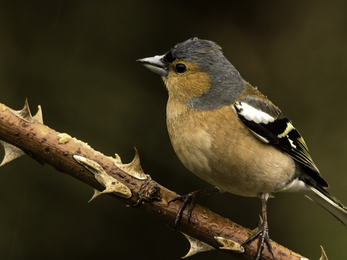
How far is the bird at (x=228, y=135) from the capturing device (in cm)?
150

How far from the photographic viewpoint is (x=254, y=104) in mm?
1682

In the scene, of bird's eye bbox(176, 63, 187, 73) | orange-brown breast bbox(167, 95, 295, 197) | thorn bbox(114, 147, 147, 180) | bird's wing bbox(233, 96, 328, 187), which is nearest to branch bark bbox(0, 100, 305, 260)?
thorn bbox(114, 147, 147, 180)

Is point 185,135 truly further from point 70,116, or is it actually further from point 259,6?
point 259,6

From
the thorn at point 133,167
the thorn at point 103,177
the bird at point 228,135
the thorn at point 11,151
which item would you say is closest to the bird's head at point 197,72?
the bird at point 228,135

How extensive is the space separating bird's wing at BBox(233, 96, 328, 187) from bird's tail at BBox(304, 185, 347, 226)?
0.14 ft

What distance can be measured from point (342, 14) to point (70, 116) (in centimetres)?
177

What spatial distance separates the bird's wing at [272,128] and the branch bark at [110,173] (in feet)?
1.32

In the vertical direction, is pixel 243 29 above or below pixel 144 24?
above

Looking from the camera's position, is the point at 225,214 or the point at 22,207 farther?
the point at 225,214

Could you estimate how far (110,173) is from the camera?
1.31 metres

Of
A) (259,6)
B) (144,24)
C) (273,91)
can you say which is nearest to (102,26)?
(144,24)

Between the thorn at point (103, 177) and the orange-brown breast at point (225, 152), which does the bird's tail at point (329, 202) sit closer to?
the orange-brown breast at point (225, 152)

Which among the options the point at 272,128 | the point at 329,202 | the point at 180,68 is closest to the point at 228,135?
the point at 272,128

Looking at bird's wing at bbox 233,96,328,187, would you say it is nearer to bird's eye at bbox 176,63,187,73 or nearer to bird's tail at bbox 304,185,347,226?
bird's tail at bbox 304,185,347,226
